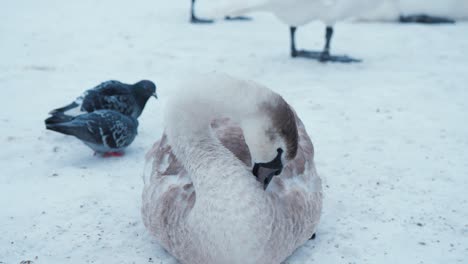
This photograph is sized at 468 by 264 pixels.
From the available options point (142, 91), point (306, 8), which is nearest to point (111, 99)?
point (142, 91)

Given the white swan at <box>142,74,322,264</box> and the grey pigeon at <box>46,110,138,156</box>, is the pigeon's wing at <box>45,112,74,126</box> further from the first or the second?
the white swan at <box>142,74,322,264</box>

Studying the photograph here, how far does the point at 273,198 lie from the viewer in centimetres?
307

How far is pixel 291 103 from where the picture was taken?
20.9 ft

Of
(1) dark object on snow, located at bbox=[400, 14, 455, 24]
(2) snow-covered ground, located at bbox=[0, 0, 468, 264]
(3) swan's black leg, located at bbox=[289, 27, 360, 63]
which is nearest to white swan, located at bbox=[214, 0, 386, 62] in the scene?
(3) swan's black leg, located at bbox=[289, 27, 360, 63]

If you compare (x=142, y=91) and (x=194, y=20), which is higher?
(x=194, y=20)

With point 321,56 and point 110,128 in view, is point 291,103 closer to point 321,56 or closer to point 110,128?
point 321,56

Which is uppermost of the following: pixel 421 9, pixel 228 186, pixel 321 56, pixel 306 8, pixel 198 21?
pixel 306 8

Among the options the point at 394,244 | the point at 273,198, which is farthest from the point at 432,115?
the point at 273,198

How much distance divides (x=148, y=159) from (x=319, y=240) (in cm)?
145

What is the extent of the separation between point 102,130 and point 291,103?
8.37ft

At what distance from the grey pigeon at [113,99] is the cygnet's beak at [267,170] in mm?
2919

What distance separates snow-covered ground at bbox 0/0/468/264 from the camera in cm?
358

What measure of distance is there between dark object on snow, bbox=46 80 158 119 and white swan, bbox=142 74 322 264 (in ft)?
7.14

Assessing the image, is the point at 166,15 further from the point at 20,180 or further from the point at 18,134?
the point at 20,180
